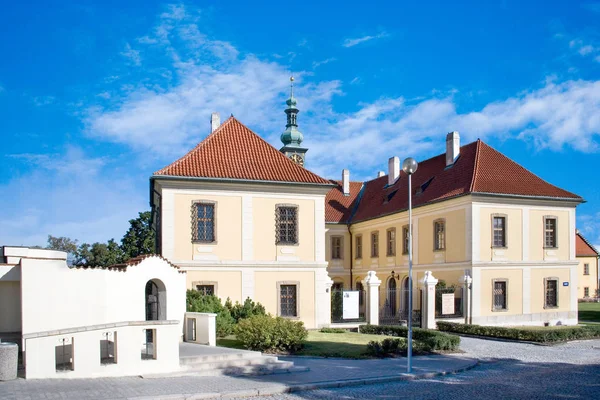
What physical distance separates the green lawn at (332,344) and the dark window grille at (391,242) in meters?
14.0

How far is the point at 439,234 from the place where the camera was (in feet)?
109

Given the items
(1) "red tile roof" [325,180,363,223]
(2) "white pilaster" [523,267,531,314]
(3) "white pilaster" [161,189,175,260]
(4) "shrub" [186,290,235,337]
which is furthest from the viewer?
(1) "red tile roof" [325,180,363,223]

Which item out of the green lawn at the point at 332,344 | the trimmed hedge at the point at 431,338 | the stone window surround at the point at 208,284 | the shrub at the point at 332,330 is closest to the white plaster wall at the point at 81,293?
the green lawn at the point at 332,344

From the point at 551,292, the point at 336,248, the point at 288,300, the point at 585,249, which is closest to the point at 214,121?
the point at 288,300

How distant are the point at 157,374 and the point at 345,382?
4238mm

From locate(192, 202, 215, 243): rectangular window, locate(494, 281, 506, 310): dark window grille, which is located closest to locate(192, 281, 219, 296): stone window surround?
locate(192, 202, 215, 243): rectangular window

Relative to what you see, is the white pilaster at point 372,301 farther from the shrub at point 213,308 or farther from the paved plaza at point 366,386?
the paved plaza at point 366,386

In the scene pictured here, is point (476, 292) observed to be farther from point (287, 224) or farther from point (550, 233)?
point (287, 224)

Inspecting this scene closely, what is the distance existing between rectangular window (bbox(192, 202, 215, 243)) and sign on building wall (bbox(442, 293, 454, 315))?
11.3m

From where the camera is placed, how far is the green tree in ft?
138

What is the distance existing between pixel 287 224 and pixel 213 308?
6180 millimetres

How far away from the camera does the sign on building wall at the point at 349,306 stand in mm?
26516

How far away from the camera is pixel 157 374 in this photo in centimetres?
1365

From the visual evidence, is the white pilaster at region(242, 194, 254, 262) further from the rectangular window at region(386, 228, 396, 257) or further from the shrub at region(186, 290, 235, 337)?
the rectangular window at region(386, 228, 396, 257)
